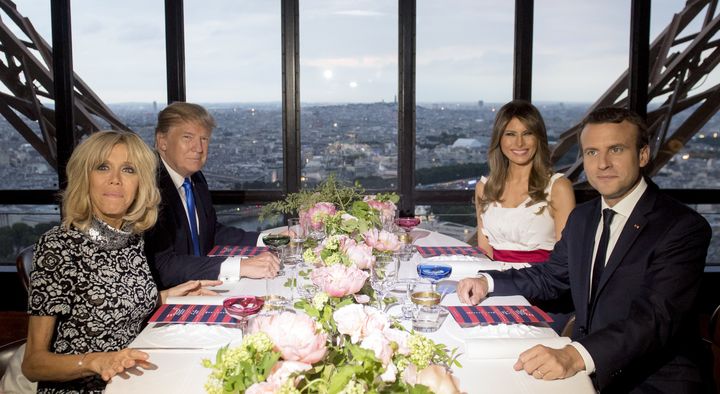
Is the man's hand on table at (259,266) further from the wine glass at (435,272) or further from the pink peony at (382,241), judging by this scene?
the wine glass at (435,272)

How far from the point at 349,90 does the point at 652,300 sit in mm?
3264

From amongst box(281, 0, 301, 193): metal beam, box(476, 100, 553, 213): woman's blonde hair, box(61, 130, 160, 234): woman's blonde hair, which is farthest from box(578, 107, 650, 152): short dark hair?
box(281, 0, 301, 193): metal beam

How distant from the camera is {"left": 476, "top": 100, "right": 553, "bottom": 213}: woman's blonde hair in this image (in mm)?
3428

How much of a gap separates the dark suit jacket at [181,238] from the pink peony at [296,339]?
1623mm

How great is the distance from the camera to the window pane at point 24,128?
4582mm

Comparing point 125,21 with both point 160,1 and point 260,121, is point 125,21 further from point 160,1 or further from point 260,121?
point 260,121

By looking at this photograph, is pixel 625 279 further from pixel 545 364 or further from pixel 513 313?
pixel 545 364

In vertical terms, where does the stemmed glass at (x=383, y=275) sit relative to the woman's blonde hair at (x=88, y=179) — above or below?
below

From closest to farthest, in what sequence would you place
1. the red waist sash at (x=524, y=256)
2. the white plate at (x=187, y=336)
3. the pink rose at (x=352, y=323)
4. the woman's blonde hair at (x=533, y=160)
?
1. the pink rose at (x=352, y=323)
2. the white plate at (x=187, y=336)
3. the red waist sash at (x=524, y=256)
4. the woman's blonde hair at (x=533, y=160)

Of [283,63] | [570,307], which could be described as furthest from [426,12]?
[570,307]

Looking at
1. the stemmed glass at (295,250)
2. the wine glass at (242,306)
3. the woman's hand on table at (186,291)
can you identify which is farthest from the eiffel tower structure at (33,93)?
the wine glass at (242,306)

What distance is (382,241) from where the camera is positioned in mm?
2395

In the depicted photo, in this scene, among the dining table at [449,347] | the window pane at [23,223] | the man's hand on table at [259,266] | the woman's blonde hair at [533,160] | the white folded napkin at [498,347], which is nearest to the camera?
the dining table at [449,347]

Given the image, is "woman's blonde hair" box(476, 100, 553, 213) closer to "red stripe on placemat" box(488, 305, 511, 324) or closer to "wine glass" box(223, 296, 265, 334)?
"red stripe on placemat" box(488, 305, 511, 324)
